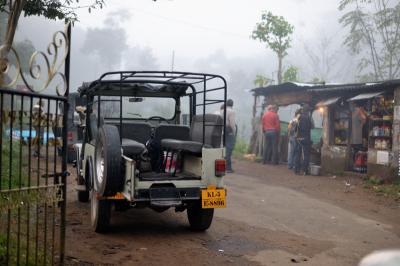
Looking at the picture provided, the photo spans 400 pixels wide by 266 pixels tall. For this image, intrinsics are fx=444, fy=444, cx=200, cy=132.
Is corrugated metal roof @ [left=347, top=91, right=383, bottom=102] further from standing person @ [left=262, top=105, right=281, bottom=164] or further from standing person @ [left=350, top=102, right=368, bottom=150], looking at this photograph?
standing person @ [left=262, top=105, right=281, bottom=164]

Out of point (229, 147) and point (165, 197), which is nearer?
point (165, 197)

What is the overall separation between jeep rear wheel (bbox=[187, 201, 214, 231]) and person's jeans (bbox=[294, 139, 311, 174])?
324 inches

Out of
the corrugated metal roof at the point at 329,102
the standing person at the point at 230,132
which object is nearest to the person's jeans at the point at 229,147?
the standing person at the point at 230,132

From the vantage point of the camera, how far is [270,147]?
16719 millimetres

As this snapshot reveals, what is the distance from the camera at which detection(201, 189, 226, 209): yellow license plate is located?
587 cm

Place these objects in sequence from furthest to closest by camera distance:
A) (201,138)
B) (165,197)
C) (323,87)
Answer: (323,87)
(201,138)
(165,197)

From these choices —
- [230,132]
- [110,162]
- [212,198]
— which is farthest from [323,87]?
[110,162]

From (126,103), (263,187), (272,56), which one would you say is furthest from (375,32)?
(272,56)

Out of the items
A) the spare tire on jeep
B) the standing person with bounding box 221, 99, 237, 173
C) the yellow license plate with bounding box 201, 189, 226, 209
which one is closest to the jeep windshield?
the spare tire on jeep

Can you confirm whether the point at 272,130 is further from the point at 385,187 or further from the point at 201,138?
the point at 201,138

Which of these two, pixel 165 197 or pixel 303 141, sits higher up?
pixel 303 141

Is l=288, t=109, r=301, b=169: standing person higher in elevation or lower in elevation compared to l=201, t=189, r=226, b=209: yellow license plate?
higher

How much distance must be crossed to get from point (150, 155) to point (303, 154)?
8461mm

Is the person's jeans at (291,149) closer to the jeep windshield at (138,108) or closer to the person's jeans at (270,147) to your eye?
the person's jeans at (270,147)
